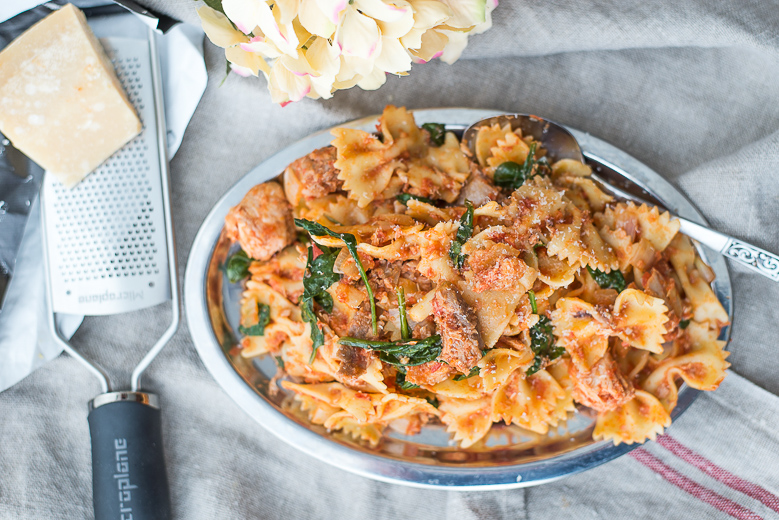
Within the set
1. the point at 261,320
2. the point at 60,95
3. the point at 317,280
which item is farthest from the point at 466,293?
the point at 60,95

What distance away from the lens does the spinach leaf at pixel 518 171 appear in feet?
8.43

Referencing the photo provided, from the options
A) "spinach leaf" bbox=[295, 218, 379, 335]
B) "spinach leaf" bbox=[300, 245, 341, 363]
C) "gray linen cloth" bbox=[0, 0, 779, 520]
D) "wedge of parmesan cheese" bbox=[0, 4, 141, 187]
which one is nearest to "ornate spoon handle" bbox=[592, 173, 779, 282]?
"gray linen cloth" bbox=[0, 0, 779, 520]

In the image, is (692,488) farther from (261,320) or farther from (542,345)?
(261,320)

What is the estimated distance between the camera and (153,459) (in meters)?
2.83

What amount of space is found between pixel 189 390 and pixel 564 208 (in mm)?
2301

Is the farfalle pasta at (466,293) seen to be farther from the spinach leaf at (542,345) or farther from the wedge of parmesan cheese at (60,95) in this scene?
the wedge of parmesan cheese at (60,95)

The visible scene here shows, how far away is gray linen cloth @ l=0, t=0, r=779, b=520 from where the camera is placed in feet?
9.14

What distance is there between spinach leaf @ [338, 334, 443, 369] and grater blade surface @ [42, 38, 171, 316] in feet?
4.12

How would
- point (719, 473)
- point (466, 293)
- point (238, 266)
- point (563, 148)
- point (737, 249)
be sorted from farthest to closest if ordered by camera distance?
point (719, 473) → point (238, 266) → point (563, 148) → point (737, 249) → point (466, 293)

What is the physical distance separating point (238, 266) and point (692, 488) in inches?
108

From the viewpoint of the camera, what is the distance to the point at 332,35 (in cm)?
186

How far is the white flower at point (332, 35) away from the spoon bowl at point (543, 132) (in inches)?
24.6

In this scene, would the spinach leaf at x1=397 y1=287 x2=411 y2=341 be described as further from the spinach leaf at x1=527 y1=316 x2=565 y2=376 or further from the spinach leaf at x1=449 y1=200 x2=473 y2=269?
the spinach leaf at x1=527 y1=316 x2=565 y2=376

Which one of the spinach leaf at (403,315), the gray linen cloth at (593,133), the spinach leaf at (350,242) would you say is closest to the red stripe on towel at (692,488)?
the gray linen cloth at (593,133)
